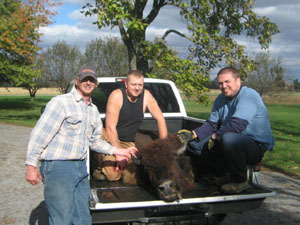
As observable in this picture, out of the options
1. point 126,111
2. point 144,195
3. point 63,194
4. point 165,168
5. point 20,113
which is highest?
point 126,111

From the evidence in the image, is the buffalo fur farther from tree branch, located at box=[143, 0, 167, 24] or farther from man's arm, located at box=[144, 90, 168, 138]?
tree branch, located at box=[143, 0, 167, 24]

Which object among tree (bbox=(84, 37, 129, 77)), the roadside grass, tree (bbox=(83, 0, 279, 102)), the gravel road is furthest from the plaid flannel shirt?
tree (bbox=(84, 37, 129, 77))

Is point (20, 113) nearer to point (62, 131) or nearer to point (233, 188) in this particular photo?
point (62, 131)

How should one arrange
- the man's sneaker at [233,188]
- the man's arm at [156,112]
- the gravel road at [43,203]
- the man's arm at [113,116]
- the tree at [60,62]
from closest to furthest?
the man's sneaker at [233,188], the man's arm at [113,116], the man's arm at [156,112], the gravel road at [43,203], the tree at [60,62]

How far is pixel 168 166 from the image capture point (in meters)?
3.26

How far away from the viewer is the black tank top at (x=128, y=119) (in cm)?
457

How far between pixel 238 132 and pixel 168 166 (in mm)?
1017

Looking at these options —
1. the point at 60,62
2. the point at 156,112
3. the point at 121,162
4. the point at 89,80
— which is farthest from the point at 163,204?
the point at 60,62

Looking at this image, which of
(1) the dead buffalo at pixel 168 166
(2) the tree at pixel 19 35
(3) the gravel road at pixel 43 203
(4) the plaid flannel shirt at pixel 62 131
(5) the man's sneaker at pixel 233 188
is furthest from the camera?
(2) the tree at pixel 19 35

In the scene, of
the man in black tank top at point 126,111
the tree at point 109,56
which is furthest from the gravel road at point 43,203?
the tree at point 109,56

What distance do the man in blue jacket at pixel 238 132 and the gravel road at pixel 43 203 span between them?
1.61 meters

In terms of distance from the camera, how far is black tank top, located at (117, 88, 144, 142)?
4.57m

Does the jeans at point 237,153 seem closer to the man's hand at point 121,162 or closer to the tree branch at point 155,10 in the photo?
the man's hand at point 121,162

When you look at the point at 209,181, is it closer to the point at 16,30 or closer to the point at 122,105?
the point at 122,105
